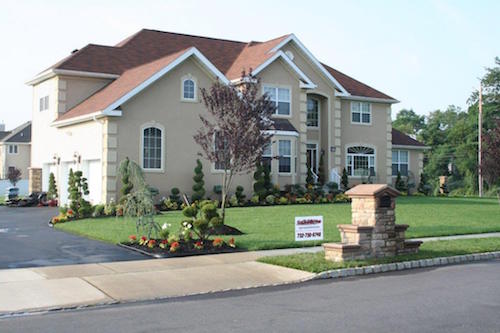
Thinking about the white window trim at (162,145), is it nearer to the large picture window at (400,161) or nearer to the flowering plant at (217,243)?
the flowering plant at (217,243)

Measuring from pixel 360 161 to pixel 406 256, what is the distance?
955 inches

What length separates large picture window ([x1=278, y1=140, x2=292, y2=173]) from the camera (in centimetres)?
3216

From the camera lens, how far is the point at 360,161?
1519 inches

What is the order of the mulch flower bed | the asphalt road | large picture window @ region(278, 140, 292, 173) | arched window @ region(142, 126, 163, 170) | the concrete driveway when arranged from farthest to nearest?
1. large picture window @ region(278, 140, 292, 173)
2. arched window @ region(142, 126, 163, 170)
3. the mulch flower bed
4. the concrete driveway
5. the asphalt road

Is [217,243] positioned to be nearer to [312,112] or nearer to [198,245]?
[198,245]

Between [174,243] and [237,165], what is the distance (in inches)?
161

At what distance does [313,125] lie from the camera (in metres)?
37.0

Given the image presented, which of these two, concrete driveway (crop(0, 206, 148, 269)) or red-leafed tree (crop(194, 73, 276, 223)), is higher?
red-leafed tree (crop(194, 73, 276, 223))

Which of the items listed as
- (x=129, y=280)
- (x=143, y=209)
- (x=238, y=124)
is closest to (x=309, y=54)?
(x=238, y=124)

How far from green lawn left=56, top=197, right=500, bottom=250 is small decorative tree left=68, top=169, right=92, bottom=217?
1133 mm

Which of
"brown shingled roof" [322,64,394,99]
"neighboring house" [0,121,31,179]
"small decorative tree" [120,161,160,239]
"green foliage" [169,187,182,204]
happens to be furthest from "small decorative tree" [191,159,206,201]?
"neighboring house" [0,121,31,179]

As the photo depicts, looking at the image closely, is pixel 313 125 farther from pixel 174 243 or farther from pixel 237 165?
pixel 174 243

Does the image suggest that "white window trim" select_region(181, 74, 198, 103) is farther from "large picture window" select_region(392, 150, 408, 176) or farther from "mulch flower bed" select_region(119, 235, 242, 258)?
"large picture window" select_region(392, 150, 408, 176)

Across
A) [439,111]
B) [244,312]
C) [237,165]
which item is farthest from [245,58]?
[439,111]
